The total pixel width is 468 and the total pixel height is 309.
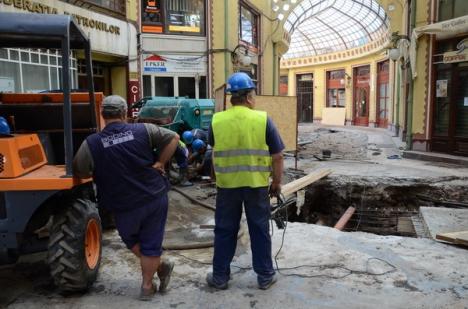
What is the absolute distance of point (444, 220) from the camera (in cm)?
626

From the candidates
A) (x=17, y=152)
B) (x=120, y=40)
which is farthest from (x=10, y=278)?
(x=120, y=40)

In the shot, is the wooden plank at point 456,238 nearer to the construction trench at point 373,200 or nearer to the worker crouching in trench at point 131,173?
the construction trench at point 373,200

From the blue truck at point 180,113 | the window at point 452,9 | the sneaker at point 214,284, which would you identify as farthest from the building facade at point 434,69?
the sneaker at point 214,284

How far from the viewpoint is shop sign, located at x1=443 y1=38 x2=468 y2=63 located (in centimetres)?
1135

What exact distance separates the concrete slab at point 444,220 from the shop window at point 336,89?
2615cm

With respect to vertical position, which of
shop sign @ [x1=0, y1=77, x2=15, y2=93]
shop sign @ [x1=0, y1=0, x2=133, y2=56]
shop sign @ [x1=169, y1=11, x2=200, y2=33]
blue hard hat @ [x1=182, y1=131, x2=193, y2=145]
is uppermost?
shop sign @ [x1=169, y1=11, x2=200, y2=33]

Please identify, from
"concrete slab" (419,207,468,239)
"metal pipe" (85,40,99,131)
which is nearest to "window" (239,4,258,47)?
"concrete slab" (419,207,468,239)

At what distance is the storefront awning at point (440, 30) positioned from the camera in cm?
1097

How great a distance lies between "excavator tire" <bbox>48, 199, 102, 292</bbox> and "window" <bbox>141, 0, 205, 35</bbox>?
1312cm

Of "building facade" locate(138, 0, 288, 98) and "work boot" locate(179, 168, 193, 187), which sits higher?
"building facade" locate(138, 0, 288, 98)

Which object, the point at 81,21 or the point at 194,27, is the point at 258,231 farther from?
the point at 194,27

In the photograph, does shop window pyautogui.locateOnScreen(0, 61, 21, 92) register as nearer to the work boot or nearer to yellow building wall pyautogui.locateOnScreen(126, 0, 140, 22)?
the work boot

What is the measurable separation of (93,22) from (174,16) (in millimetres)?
4045

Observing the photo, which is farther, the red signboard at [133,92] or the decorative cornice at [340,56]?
the decorative cornice at [340,56]
